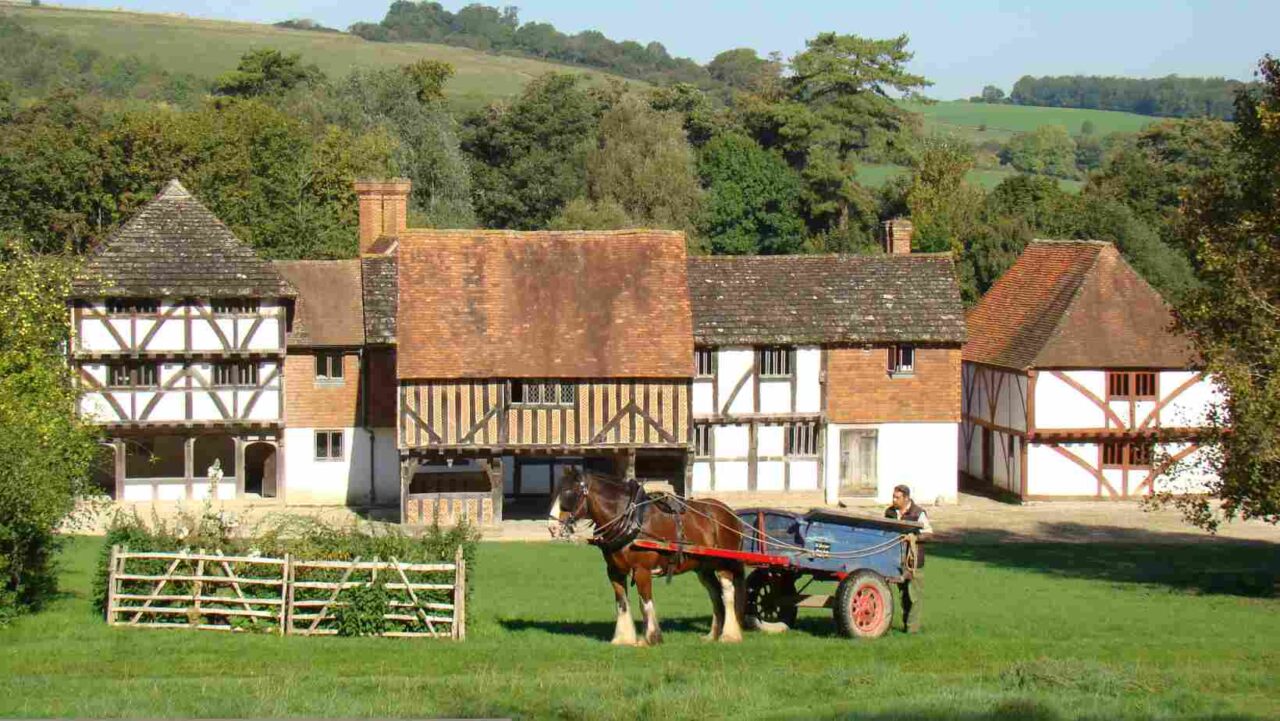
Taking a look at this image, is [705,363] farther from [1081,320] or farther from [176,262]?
[176,262]

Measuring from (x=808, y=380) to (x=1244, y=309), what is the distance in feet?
45.6

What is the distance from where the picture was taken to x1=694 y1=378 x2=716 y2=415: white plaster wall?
39.4 m

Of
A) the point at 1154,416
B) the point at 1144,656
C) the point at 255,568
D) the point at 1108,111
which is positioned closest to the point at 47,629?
the point at 255,568

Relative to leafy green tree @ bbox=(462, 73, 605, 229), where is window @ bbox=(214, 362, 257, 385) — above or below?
below

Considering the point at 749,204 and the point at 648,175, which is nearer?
the point at 648,175

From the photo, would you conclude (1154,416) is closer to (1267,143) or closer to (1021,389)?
(1021,389)

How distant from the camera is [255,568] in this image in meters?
20.5

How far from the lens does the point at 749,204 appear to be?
77.2 m

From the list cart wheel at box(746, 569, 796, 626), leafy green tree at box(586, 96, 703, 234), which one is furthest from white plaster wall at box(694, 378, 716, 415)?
leafy green tree at box(586, 96, 703, 234)

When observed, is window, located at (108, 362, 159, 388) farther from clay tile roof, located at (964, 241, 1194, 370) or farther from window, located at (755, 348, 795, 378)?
clay tile roof, located at (964, 241, 1194, 370)

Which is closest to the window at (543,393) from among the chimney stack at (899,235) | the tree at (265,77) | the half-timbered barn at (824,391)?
the half-timbered barn at (824,391)

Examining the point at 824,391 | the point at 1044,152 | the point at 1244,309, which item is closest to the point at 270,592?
the point at 1244,309

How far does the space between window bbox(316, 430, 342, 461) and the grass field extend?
15.1 metres

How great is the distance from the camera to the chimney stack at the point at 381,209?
44.0 m
